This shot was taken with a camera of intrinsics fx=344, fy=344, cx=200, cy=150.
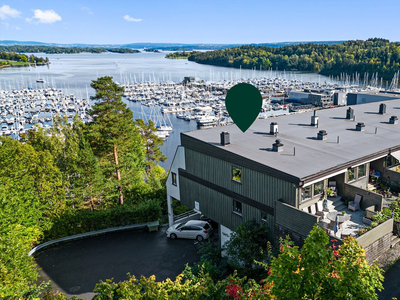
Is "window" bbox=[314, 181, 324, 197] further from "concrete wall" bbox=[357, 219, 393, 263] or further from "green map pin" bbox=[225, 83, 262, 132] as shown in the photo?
"green map pin" bbox=[225, 83, 262, 132]

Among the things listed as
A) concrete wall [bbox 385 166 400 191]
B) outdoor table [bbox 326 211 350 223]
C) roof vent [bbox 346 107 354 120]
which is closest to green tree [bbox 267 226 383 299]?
outdoor table [bbox 326 211 350 223]

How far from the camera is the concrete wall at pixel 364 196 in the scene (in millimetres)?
13883

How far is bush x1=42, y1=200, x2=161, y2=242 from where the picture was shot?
20406 mm

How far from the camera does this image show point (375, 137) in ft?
56.3

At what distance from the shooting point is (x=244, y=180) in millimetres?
14875

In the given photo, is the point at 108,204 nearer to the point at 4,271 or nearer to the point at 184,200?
the point at 184,200

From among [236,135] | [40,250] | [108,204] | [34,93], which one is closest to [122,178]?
[108,204]

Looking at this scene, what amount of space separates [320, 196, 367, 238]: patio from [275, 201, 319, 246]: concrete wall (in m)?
0.94

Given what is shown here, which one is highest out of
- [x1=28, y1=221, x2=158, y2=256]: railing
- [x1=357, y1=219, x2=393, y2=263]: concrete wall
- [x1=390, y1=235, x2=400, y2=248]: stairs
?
[x1=357, y1=219, x2=393, y2=263]: concrete wall

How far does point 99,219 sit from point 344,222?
13985mm

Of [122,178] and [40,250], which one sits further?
[122,178]

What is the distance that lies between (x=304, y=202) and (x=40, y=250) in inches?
A: 588

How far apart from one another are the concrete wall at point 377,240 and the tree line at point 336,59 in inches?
5220

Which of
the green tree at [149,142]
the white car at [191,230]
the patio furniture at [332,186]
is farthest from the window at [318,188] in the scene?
the green tree at [149,142]
